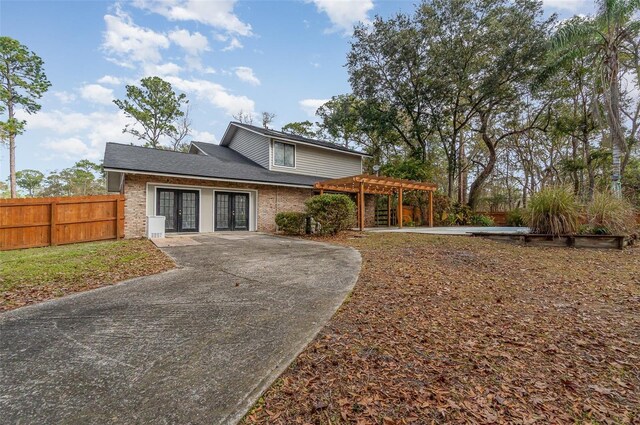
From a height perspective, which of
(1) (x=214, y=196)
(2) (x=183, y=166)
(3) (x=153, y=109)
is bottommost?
(1) (x=214, y=196)

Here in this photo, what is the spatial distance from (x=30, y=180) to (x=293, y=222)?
42288 mm

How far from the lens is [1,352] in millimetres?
2346

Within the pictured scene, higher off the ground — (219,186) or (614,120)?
(614,120)

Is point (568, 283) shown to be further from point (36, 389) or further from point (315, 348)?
point (36, 389)

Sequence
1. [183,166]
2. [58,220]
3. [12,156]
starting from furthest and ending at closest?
[12,156], [183,166], [58,220]

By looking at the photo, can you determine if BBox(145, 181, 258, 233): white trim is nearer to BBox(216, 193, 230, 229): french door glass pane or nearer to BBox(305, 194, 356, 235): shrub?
BBox(216, 193, 230, 229): french door glass pane

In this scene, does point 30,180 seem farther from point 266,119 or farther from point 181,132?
point 266,119

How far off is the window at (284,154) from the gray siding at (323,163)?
0.72 ft

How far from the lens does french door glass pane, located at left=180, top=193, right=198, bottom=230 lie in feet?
38.1

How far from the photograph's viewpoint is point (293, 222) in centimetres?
1137

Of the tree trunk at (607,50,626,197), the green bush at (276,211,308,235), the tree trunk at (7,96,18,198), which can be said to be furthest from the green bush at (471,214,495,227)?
the tree trunk at (7,96,18,198)

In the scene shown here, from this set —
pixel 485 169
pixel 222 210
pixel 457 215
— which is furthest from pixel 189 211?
pixel 485 169

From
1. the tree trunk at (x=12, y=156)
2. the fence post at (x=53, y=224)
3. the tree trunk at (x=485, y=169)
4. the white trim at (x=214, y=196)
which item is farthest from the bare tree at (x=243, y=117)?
the fence post at (x=53, y=224)

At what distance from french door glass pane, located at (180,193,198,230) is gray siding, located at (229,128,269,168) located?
4658 mm
